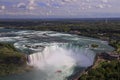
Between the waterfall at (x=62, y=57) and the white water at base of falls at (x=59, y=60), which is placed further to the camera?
the waterfall at (x=62, y=57)

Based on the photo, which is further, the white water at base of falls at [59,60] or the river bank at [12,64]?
the white water at base of falls at [59,60]

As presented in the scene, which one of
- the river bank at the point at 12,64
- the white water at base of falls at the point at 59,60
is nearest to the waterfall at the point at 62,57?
the white water at base of falls at the point at 59,60

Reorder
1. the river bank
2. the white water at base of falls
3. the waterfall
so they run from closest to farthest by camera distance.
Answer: the river bank, the white water at base of falls, the waterfall

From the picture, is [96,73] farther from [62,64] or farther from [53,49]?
[53,49]

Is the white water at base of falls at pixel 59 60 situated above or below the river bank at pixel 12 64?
below

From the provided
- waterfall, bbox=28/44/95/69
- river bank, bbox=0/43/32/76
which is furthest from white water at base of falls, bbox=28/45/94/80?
river bank, bbox=0/43/32/76

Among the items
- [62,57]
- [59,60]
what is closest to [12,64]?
[59,60]

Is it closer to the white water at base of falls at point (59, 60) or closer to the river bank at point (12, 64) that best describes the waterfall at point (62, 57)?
the white water at base of falls at point (59, 60)

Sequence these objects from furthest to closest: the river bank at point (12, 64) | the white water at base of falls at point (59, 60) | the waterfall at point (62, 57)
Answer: the waterfall at point (62, 57) < the white water at base of falls at point (59, 60) < the river bank at point (12, 64)

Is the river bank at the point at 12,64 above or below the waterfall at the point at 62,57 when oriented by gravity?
above

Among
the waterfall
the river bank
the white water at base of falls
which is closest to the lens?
the river bank

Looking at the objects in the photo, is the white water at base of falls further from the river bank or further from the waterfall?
the river bank

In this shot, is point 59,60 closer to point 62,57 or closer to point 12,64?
point 62,57

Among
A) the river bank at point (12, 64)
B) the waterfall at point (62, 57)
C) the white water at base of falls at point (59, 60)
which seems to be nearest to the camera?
the river bank at point (12, 64)
